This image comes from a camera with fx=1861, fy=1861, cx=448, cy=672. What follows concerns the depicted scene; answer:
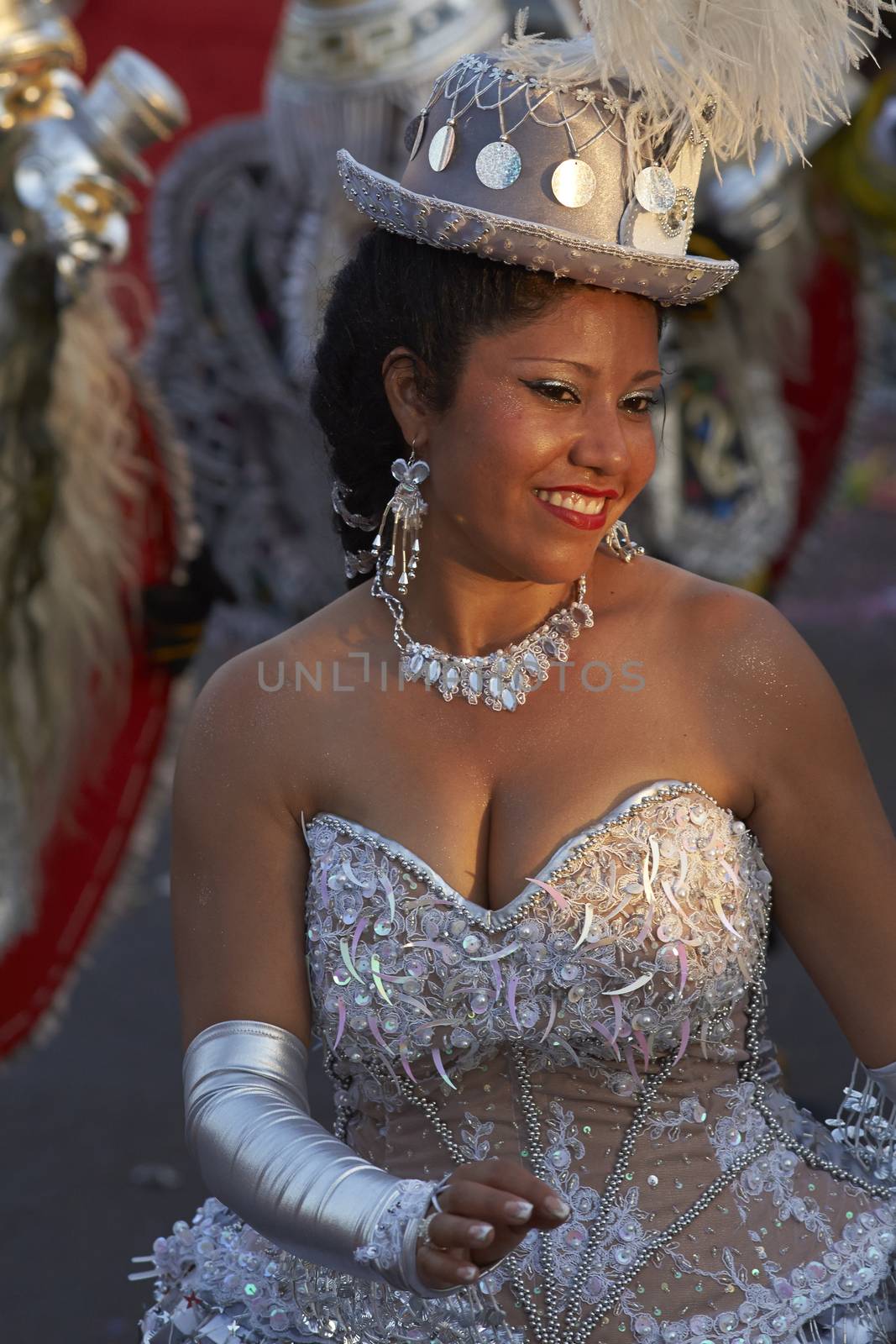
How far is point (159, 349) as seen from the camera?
4047 mm

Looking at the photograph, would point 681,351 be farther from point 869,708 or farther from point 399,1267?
point 399,1267

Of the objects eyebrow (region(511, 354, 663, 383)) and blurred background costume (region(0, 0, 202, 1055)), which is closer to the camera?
eyebrow (region(511, 354, 663, 383))

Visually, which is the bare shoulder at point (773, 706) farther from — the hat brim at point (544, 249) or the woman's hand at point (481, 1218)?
the woman's hand at point (481, 1218)

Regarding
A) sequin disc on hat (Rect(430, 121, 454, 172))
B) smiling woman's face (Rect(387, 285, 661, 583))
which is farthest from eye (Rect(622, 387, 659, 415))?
sequin disc on hat (Rect(430, 121, 454, 172))

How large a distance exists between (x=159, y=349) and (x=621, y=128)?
2.68 m

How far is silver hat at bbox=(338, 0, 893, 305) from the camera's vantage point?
1.46m

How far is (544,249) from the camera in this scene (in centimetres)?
145

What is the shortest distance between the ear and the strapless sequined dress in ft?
1.14

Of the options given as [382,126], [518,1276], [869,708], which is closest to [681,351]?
[382,126]

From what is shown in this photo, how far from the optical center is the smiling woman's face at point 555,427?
1489 mm

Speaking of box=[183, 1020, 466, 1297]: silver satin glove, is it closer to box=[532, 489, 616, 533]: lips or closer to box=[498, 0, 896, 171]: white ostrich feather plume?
box=[532, 489, 616, 533]: lips

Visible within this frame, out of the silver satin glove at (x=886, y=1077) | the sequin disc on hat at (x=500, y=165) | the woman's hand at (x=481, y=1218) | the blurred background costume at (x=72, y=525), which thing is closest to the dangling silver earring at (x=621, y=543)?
the sequin disc on hat at (x=500, y=165)

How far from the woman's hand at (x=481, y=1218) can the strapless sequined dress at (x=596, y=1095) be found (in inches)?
9.1

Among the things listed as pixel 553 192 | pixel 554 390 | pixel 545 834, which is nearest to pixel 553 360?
pixel 554 390
